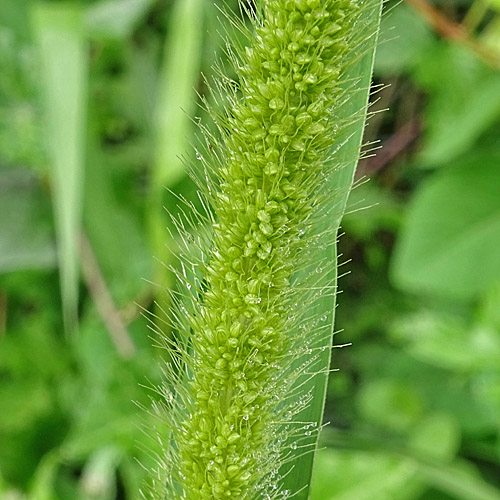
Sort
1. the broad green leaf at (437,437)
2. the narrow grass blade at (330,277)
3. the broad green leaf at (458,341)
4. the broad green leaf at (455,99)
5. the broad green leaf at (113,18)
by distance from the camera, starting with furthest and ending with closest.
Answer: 1. the broad green leaf at (113,18)
2. the broad green leaf at (455,99)
3. the broad green leaf at (437,437)
4. the broad green leaf at (458,341)
5. the narrow grass blade at (330,277)

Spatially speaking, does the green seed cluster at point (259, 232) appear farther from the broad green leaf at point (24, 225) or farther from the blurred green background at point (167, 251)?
the broad green leaf at point (24, 225)

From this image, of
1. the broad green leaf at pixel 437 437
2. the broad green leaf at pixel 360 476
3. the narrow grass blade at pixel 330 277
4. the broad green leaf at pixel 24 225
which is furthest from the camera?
the broad green leaf at pixel 24 225

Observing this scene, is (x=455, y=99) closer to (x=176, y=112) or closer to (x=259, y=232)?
(x=176, y=112)

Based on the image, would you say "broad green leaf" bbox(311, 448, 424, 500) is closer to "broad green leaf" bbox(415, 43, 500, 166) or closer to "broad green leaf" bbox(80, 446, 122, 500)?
"broad green leaf" bbox(80, 446, 122, 500)

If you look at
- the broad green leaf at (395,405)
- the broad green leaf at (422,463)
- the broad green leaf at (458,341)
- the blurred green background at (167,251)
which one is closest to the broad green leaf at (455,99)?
the blurred green background at (167,251)

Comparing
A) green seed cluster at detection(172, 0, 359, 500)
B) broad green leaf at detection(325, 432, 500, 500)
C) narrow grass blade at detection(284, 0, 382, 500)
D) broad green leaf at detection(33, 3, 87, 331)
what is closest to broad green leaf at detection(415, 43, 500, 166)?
broad green leaf at detection(325, 432, 500, 500)

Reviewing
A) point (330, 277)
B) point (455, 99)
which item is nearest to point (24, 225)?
point (455, 99)
